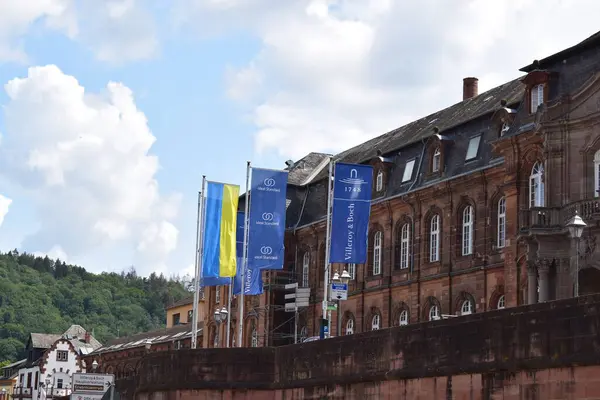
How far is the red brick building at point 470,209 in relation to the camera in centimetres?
4788

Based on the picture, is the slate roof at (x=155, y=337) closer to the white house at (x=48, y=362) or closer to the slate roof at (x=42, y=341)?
the white house at (x=48, y=362)

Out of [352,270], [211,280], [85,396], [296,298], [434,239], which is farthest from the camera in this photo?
[352,270]

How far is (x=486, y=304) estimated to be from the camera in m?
56.9

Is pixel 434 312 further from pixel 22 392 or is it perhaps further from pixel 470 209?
pixel 22 392

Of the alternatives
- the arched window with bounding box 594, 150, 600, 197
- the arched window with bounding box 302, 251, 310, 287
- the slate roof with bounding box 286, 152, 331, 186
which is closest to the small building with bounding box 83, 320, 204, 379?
the slate roof with bounding box 286, 152, 331, 186

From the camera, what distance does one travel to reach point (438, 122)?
6812 cm

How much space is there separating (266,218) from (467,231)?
40.9 feet

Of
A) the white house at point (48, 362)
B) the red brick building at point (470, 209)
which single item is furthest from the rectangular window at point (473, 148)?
the white house at point (48, 362)

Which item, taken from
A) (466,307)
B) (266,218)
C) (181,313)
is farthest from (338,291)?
(181,313)

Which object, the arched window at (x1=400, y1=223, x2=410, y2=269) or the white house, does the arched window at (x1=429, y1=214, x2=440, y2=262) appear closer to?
the arched window at (x1=400, y1=223, x2=410, y2=269)

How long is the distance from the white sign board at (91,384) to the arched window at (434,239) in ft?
64.4

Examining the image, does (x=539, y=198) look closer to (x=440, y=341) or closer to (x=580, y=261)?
(x=580, y=261)

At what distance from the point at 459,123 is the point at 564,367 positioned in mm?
36543

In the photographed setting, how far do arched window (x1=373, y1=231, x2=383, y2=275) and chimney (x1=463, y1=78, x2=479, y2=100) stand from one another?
9.51 m
